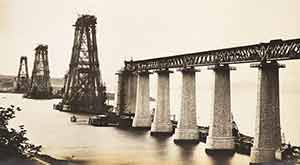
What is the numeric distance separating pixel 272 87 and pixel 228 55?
1.76 metres

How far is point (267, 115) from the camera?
11164 millimetres

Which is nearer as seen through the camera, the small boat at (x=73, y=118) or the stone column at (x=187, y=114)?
the small boat at (x=73, y=118)

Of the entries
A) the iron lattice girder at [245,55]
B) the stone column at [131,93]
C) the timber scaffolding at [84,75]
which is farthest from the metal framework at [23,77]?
the stone column at [131,93]

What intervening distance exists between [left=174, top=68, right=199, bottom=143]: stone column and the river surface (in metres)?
2.10

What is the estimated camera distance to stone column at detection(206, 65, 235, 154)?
44.2 feet

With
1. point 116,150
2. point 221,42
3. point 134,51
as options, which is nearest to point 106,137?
point 116,150

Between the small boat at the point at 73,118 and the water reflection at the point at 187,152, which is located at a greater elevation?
the small boat at the point at 73,118

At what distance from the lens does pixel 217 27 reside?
1018 centimetres

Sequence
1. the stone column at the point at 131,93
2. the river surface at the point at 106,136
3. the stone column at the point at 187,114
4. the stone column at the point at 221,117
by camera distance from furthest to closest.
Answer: the stone column at the point at 131,93 → the stone column at the point at 187,114 → the stone column at the point at 221,117 → the river surface at the point at 106,136

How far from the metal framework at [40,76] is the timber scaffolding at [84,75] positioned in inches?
20.4

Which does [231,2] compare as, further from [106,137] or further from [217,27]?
[106,137]

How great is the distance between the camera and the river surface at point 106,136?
952 centimetres

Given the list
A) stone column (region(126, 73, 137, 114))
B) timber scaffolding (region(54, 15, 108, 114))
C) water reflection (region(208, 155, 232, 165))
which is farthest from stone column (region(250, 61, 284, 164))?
stone column (region(126, 73, 137, 114))

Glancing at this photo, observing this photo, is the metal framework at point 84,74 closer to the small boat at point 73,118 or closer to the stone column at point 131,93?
the small boat at point 73,118
